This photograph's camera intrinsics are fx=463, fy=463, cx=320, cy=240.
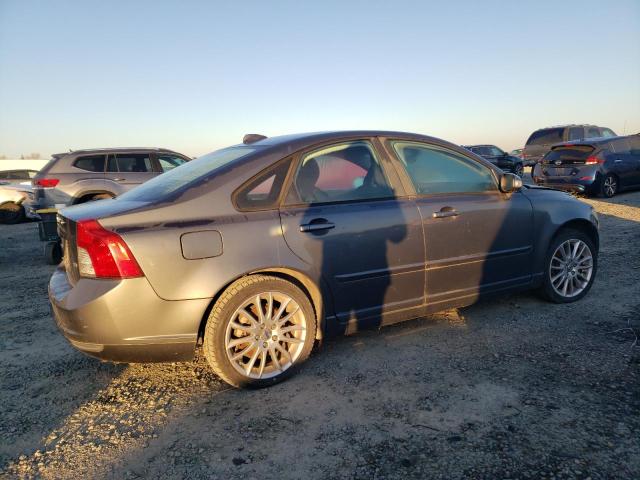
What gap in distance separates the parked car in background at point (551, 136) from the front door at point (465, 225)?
48.1 feet

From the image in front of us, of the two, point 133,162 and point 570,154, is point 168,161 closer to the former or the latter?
point 133,162

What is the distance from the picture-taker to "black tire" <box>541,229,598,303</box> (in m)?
4.13

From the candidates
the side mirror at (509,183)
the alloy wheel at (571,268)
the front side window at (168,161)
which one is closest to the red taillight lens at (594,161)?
the alloy wheel at (571,268)

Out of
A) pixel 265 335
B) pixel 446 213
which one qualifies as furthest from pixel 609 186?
pixel 265 335

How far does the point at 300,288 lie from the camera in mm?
3078

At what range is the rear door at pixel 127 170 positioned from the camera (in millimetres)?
8984

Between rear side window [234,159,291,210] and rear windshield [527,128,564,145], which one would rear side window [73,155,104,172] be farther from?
rear windshield [527,128,564,145]

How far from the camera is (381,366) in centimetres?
317

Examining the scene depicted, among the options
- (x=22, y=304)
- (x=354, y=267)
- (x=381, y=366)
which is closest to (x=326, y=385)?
(x=381, y=366)

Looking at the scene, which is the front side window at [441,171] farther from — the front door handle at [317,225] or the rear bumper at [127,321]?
the rear bumper at [127,321]

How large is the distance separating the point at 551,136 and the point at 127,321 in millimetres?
18545

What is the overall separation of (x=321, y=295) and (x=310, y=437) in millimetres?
956

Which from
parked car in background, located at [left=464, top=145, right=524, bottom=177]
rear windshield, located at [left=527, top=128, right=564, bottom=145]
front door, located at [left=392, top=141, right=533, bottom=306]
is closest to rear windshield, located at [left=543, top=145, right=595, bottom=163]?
rear windshield, located at [left=527, top=128, right=564, bottom=145]

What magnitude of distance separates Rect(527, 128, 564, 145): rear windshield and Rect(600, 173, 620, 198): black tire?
20.6 feet
